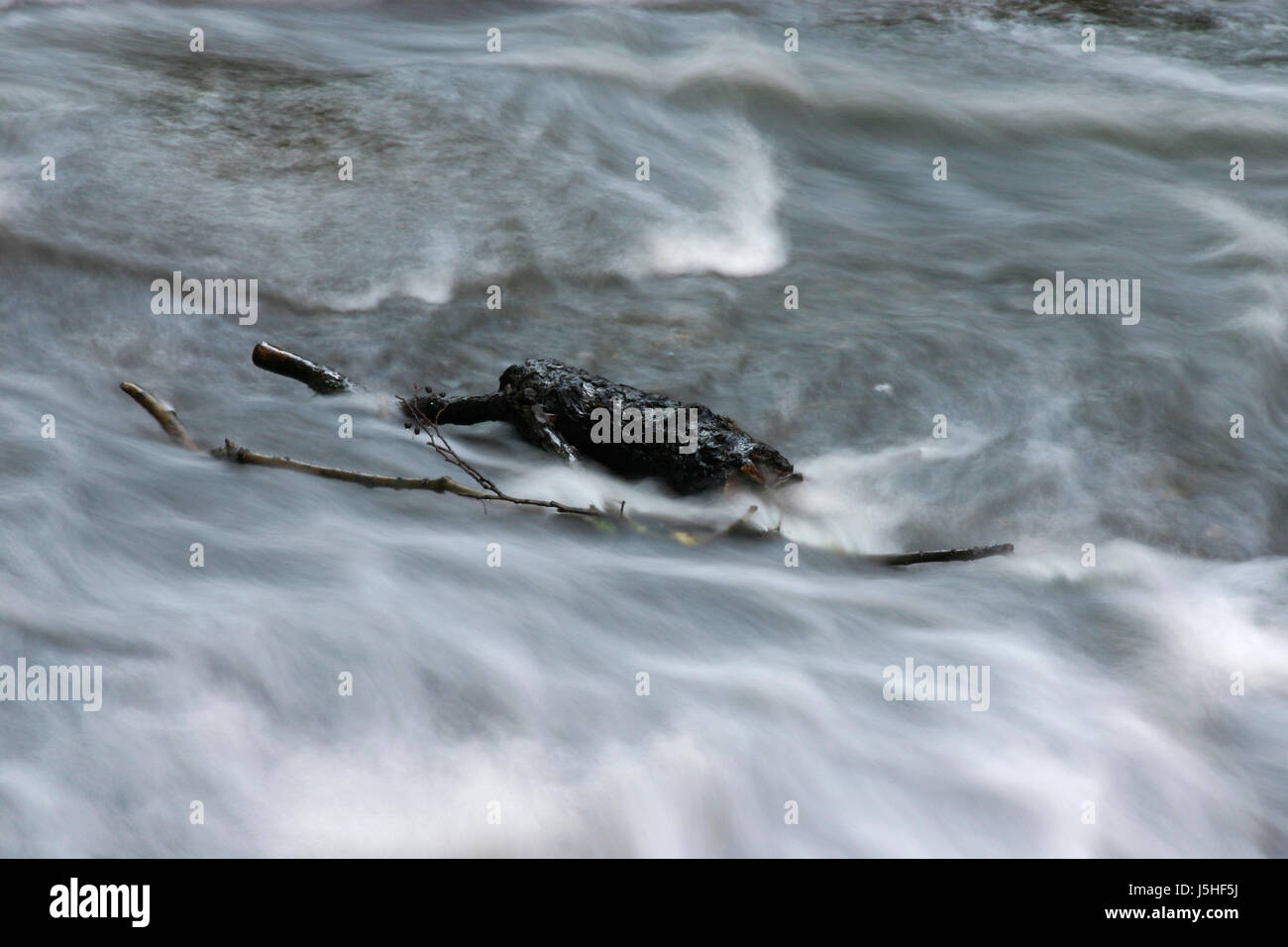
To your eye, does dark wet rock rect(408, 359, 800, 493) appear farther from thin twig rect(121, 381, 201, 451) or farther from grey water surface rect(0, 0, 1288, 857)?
thin twig rect(121, 381, 201, 451)

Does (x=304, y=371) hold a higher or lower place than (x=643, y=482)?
higher

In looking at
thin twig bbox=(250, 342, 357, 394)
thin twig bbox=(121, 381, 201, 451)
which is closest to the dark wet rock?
thin twig bbox=(250, 342, 357, 394)

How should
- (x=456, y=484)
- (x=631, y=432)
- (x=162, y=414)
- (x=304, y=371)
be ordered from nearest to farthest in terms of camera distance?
(x=456, y=484) → (x=631, y=432) → (x=162, y=414) → (x=304, y=371)

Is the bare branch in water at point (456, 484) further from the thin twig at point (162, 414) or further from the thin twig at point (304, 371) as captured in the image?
the thin twig at point (304, 371)

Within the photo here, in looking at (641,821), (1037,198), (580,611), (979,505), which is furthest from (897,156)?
(641,821)

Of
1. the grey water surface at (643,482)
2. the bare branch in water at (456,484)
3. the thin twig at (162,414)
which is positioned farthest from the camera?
the thin twig at (162,414)

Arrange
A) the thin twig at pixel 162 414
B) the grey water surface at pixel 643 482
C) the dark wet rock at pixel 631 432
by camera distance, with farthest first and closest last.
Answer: the thin twig at pixel 162 414
the dark wet rock at pixel 631 432
the grey water surface at pixel 643 482

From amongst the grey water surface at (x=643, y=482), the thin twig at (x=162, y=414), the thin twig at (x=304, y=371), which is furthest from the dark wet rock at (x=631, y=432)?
the thin twig at (x=162, y=414)

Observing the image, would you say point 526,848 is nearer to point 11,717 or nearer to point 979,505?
point 11,717

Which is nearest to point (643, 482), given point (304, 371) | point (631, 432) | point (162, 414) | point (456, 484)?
point (631, 432)

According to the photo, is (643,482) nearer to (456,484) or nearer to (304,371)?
(456,484)

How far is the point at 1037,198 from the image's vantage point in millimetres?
8094

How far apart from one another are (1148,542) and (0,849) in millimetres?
4072

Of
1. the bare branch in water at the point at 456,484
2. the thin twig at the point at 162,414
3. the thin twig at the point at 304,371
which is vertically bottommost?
the bare branch in water at the point at 456,484
